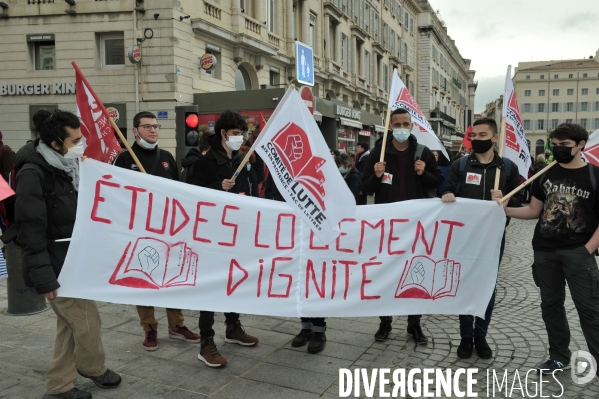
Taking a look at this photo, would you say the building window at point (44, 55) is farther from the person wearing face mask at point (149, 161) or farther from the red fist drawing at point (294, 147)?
the red fist drawing at point (294, 147)

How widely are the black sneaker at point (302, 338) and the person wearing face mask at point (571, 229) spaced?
6.23ft

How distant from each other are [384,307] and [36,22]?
67.2 feet

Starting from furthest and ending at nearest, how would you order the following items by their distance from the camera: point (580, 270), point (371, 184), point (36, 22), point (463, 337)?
point (36, 22) → point (371, 184) → point (463, 337) → point (580, 270)

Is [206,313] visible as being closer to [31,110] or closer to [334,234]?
[334,234]

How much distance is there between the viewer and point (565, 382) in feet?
A: 13.0

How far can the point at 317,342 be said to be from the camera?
4711 mm

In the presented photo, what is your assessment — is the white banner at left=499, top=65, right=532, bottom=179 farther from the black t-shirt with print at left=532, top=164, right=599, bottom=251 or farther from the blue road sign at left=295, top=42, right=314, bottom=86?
the blue road sign at left=295, top=42, right=314, bottom=86

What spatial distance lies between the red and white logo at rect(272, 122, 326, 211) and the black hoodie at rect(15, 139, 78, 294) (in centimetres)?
155

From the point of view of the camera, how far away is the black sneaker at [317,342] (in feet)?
15.2

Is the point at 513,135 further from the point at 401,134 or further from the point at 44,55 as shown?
the point at 44,55

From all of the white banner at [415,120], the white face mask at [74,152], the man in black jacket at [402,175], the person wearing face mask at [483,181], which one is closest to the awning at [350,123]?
the white banner at [415,120]

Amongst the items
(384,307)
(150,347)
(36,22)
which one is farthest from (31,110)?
(384,307)

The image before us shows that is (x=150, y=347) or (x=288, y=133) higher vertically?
(x=288, y=133)

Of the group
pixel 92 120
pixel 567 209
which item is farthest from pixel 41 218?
pixel 567 209
